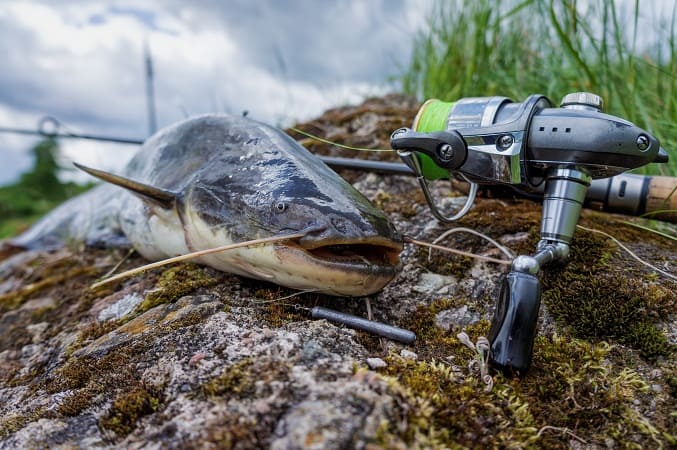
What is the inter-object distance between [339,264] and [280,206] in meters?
0.30

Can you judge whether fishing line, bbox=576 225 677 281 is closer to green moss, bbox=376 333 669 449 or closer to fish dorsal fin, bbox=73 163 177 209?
green moss, bbox=376 333 669 449

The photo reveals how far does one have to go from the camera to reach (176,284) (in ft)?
6.15

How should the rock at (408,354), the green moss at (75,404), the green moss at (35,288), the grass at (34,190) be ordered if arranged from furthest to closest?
1. the grass at (34,190)
2. the green moss at (35,288)
3. the rock at (408,354)
4. the green moss at (75,404)

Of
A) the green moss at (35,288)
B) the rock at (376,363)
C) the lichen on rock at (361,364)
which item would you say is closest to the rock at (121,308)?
the lichen on rock at (361,364)

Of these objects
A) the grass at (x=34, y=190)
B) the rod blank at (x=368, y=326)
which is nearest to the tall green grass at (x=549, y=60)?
the rod blank at (x=368, y=326)

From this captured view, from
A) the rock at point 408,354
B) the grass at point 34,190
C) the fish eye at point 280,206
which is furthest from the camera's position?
the grass at point 34,190

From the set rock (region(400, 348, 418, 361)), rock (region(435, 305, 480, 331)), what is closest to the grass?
rock (region(435, 305, 480, 331))

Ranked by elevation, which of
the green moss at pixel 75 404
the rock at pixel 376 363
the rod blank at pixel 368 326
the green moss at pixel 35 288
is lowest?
the green moss at pixel 35 288

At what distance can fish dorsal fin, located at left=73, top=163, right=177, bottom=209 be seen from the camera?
1.92 metres

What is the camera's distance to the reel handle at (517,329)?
4.27 ft

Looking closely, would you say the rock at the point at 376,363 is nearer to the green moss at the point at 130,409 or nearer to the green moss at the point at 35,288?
the green moss at the point at 130,409

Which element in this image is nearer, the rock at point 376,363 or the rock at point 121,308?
the rock at point 376,363

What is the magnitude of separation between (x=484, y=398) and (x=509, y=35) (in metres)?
3.10

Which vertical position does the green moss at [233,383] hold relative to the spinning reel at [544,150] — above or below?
below
